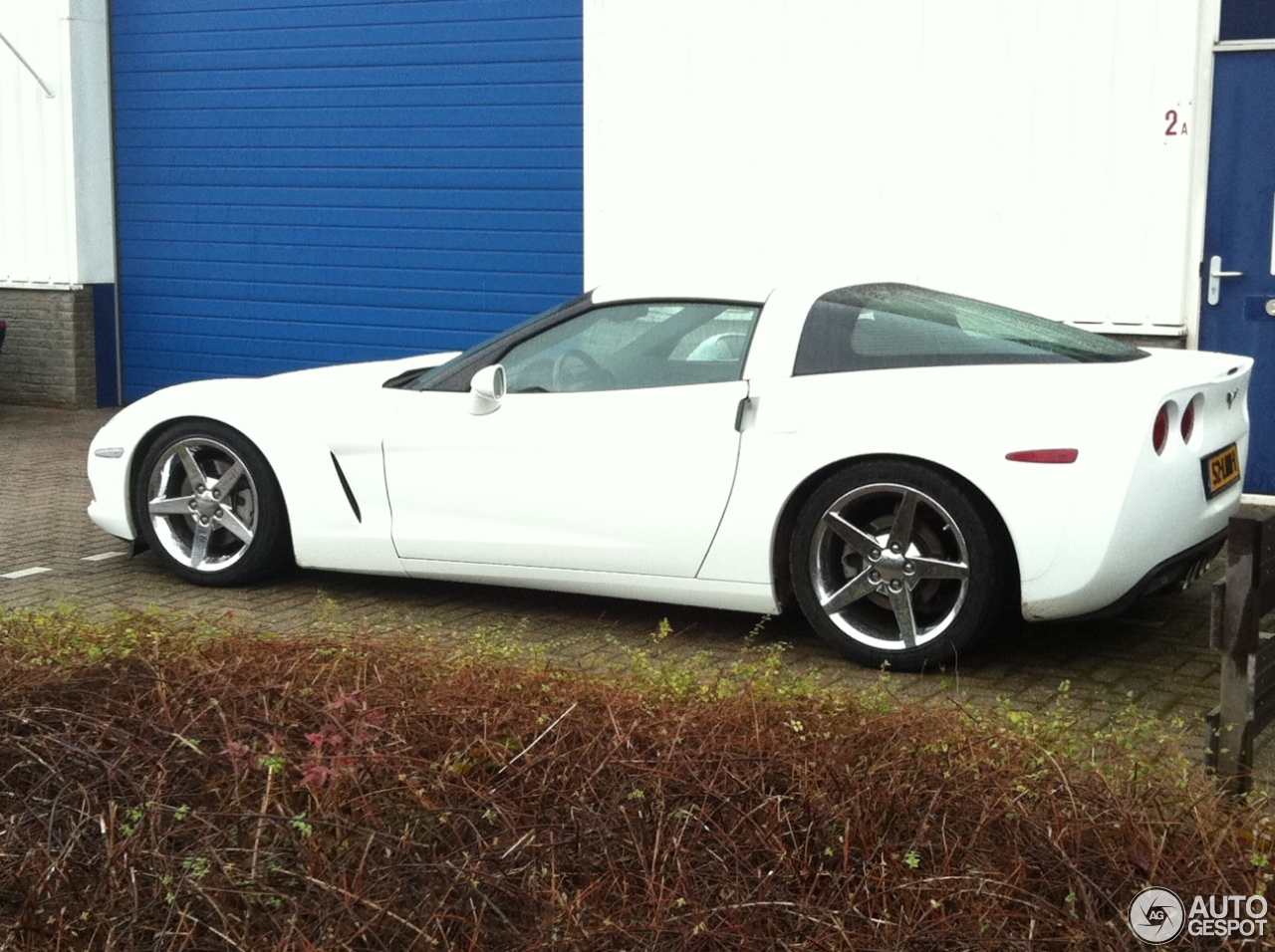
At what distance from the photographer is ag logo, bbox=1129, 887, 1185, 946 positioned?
3.12 metres

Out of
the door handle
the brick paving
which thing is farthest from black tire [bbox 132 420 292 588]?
the door handle

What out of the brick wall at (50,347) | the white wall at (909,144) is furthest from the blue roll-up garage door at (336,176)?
the white wall at (909,144)

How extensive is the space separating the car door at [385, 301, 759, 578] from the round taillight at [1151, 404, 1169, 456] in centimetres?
139

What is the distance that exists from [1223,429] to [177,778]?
12.5 feet

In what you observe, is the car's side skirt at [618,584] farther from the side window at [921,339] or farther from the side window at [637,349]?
the side window at [921,339]

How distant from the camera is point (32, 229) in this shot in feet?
44.4

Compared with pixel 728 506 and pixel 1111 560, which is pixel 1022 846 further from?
pixel 728 506

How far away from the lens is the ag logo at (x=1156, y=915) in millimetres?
3117

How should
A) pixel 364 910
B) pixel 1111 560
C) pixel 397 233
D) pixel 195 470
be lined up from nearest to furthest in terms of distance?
pixel 364 910 < pixel 1111 560 < pixel 195 470 < pixel 397 233

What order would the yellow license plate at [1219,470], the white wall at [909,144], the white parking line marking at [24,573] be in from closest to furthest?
the yellow license plate at [1219,470] → the white parking line marking at [24,573] → the white wall at [909,144]

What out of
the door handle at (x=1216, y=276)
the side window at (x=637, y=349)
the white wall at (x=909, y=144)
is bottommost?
the side window at (x=637, y=349)

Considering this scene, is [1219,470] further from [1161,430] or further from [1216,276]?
[1216,276]

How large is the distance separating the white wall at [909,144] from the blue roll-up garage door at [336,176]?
Result: 0.70 meters

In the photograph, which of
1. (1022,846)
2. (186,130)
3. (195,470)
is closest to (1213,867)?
(1022,846)
